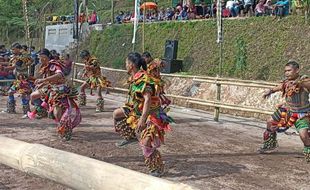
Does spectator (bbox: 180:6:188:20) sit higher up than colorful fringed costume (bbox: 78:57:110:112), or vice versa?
spectator (bbox: 180:6:188:20)

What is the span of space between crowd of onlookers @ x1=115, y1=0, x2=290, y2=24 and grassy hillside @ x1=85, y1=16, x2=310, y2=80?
1.63 feet

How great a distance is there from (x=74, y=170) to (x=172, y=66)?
14.1 m

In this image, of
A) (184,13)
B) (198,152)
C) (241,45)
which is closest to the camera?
(198,152)

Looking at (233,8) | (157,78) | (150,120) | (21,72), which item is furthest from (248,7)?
(150,120)

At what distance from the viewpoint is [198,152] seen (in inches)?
310

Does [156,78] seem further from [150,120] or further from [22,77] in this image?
[22,77]

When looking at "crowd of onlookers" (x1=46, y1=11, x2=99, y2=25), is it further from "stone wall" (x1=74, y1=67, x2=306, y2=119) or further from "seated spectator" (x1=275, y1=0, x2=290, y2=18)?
"seated spectator" (x1=275, y1=0, x2=290, y2=18)

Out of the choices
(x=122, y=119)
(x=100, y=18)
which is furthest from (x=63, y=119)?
(x=100, y=18)

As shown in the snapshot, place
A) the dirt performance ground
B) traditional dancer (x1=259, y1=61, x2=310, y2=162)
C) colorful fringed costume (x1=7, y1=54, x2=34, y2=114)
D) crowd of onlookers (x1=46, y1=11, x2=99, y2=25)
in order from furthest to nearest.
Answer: crowd of onlookers (x1=46, y1=11, x2=99, y2=25)
colorful fringed costume (x1=7, y1=54, x2=34, y2=114)
traditional dancer (x1=259, y1=61, x2=310, y2=162)
the dirt performance ground

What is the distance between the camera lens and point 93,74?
12766 millimetres

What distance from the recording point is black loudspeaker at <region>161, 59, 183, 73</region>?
17.9m

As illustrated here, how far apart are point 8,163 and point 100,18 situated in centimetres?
2761

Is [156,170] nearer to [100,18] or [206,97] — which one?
[206,97]

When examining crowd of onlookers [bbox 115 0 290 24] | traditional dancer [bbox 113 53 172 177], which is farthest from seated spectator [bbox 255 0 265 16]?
traditional dancer [bbox 113 53 172 177]
